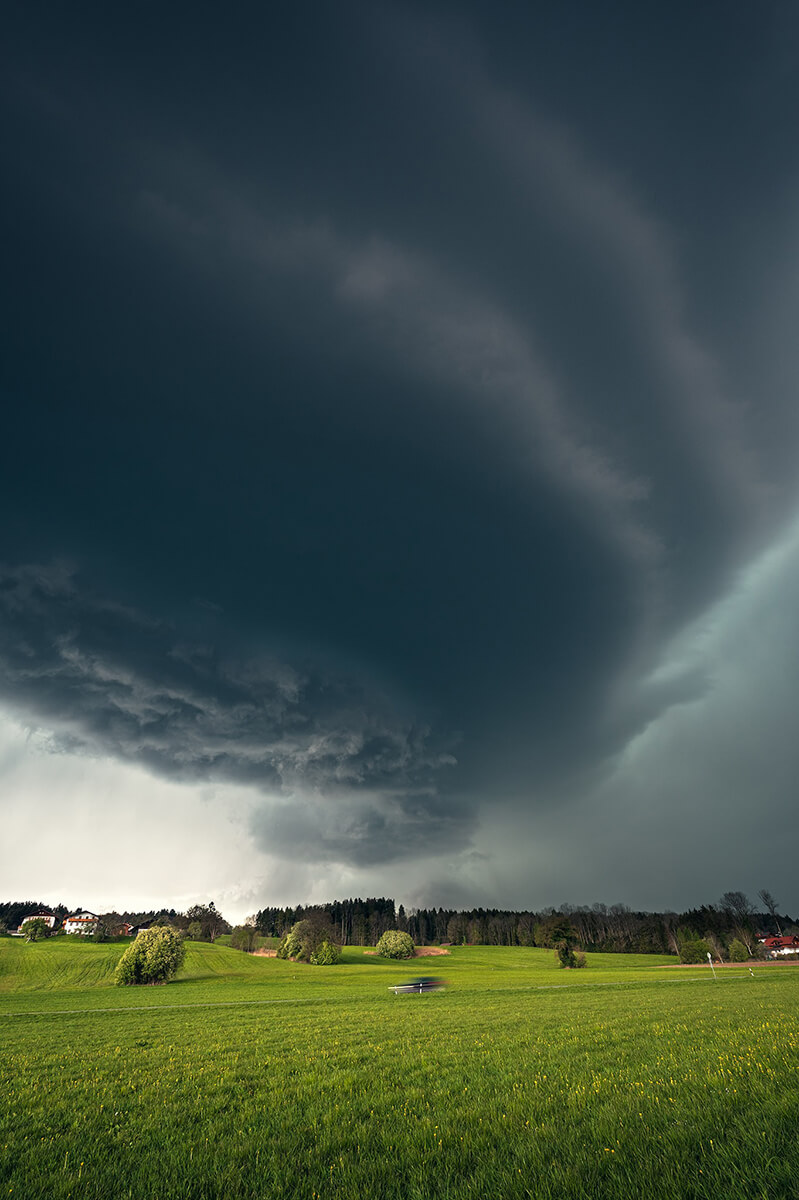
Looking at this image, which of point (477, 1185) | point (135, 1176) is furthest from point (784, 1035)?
point (135, 1176)

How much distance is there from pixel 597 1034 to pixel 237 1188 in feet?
53.2

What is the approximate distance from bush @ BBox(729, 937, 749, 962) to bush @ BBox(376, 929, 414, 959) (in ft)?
263

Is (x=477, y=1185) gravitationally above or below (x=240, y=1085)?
above

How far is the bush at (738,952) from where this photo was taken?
127 meters

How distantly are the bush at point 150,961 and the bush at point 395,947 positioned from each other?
75.6 metres

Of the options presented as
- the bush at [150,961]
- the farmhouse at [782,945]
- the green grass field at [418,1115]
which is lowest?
the farmhouse at [782,945]

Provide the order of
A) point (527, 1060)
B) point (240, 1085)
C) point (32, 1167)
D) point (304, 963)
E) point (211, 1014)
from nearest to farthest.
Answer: point (32, 1167) < point (240, 1085) < point (527, 1060) < point (211, 1014) < point (304, 963)

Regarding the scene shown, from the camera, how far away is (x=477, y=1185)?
6.10 metres

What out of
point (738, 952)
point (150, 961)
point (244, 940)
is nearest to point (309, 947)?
point (244, 940)

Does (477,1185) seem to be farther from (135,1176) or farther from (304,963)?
(304,963)

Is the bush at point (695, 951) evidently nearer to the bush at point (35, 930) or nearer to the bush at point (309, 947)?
the bush at point (309, 947)

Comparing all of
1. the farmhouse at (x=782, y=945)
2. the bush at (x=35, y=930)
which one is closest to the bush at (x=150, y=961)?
the bush at (x=35, y=930)

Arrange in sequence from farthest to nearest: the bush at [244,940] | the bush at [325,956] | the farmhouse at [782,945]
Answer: the farmhouse at [782,945] < the bush at [244,940] < the bush at [325,956]

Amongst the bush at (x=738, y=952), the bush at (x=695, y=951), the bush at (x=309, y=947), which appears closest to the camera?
the bush at (x=309, y=947)
